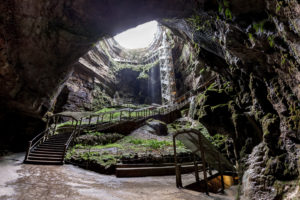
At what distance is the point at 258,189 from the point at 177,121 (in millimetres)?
14060

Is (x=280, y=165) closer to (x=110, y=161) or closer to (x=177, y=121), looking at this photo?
(x=110, y=161)

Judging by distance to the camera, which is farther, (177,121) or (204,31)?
(177,121)

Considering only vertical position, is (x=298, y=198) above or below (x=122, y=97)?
below

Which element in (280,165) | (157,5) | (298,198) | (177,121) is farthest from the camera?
(177,121)

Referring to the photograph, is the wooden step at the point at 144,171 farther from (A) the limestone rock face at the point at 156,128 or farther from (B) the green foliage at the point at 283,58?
(A) the limestone rock face at the point at 156,128

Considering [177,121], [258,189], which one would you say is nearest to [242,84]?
[258,189]

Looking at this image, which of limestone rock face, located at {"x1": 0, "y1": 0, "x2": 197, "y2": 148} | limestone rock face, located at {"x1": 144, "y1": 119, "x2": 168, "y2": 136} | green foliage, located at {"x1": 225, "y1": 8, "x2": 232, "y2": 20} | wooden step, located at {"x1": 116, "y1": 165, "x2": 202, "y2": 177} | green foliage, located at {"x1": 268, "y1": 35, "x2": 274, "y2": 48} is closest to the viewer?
green foliage, located at {"x1": 268, "y1": 35, "x2": 274, "y2": 48}

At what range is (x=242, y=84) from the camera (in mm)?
7355

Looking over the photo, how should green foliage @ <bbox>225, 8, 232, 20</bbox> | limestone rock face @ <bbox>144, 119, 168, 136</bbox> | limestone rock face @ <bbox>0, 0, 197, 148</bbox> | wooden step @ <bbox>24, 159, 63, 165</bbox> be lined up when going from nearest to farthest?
green foliage @ <bbox>225, 8, 232, 20</bbox>
limestone rock face @ <bbox>0, 0, 197, 148</bbox>
wooden step @ <bbox>24, 159, 63, 165</bbox>
limestone rock face @ <bbox>144, 119, 168, 136</bbox>

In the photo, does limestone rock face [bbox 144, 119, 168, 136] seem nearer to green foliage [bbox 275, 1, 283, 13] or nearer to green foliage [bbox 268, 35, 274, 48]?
green foliage [bbox 268, 35, 274, 48]

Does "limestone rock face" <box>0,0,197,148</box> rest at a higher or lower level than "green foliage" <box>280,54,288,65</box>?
higher

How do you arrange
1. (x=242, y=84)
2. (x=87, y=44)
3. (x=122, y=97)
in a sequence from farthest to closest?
1. (x=122, y=97)
2. (x=87, y=44)
3. (x=242, y=84)

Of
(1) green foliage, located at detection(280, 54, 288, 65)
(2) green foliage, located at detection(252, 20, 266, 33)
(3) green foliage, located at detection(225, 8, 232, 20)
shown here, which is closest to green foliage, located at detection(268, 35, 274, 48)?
(2) green foliage, located at detection(252, 20, 266, 33)

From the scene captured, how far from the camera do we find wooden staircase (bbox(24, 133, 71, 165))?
26.8 ft
